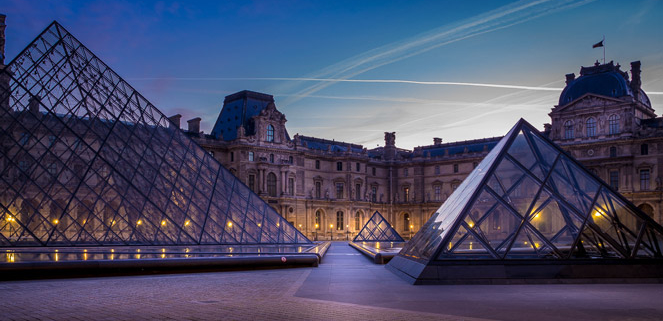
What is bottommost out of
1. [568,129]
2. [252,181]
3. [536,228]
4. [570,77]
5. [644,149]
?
[536,228]

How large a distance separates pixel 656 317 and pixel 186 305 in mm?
6952

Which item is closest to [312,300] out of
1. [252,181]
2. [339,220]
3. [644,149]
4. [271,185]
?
[252,181]

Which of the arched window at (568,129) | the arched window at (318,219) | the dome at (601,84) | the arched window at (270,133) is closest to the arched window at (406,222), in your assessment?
the arched window at (318,219)

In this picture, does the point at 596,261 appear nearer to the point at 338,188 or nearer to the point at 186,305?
the point at 186,305

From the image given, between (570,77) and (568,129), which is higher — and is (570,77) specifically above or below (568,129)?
above

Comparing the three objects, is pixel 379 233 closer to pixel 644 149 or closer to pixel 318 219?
pixel 318 219

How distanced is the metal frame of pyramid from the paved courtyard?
0.64m

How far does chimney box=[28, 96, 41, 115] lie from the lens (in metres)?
24.5

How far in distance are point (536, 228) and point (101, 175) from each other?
15.8m

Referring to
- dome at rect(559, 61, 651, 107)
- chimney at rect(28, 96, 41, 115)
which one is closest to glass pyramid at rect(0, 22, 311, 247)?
chimney at rect(28, 96, 41, 115)

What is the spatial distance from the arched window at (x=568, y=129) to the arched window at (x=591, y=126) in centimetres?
158

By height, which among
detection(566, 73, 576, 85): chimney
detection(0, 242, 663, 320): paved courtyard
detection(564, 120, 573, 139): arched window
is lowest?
detection(0, 242, 663, 320): paved courtyard

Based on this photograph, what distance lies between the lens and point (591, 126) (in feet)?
208

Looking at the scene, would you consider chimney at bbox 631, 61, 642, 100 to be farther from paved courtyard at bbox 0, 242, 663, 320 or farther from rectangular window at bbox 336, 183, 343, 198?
paved courtyard at bbox 0, 242, 663, 320
